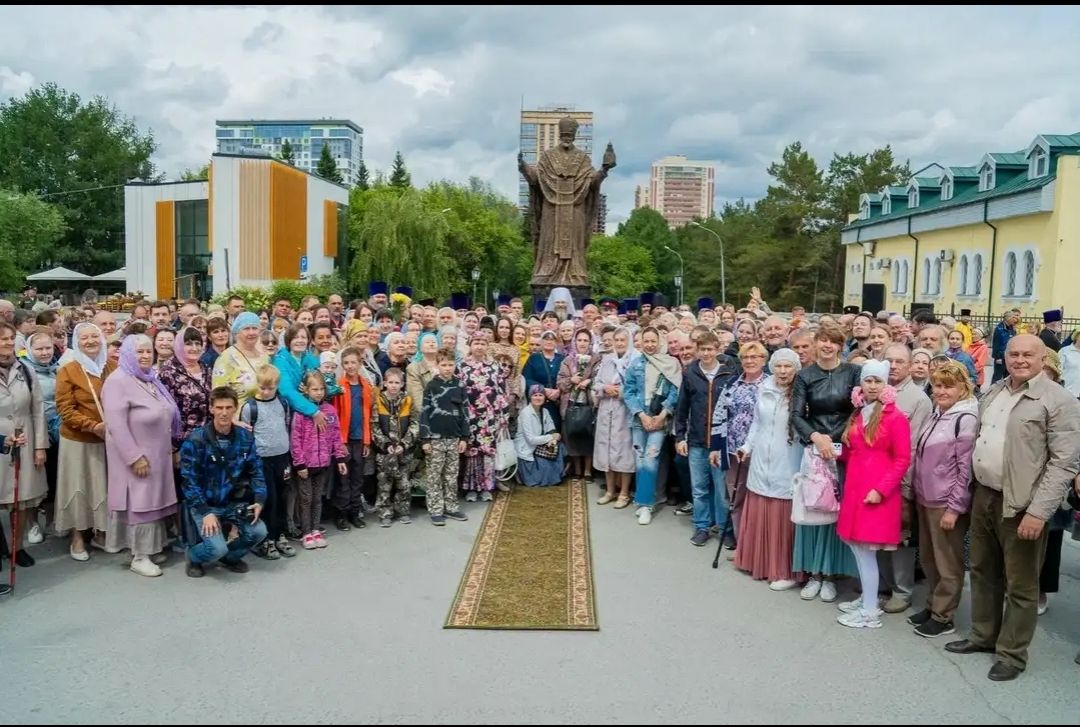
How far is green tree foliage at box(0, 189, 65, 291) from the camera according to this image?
40.0 metres

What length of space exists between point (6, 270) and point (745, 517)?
4348cm

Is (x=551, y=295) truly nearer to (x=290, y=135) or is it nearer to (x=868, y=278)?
(x=868, y=278)

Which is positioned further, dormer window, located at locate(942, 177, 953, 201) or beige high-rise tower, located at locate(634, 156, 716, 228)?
beige high-rise tower, located at locate(634, 156, 716, 228)

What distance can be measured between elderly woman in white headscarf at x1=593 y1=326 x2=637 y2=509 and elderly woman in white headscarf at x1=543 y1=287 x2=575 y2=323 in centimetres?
562

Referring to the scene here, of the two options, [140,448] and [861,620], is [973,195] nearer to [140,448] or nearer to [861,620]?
[861,620]

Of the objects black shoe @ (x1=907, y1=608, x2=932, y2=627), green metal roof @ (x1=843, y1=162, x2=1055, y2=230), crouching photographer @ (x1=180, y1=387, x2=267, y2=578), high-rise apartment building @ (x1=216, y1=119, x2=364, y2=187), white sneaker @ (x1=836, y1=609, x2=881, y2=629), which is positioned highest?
high-rise apartment building @ (x1=216, y1=119, x2=364, y2=187)

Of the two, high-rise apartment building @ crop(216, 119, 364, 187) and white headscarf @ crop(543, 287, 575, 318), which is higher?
high-rise apartment building @ crop(216, 119, 364, 187)

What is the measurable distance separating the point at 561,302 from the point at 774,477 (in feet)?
28.9

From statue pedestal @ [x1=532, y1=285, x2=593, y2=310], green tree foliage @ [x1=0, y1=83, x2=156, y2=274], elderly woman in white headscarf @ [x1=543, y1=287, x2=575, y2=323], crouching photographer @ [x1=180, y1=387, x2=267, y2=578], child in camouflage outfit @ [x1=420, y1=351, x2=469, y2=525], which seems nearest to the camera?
crouching photographer @ [x1=180, y1=387, x2=267, y2=578]

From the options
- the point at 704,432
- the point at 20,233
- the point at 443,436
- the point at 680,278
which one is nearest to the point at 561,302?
the point at 443,436

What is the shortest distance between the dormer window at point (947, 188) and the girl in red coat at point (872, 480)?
35364 mm

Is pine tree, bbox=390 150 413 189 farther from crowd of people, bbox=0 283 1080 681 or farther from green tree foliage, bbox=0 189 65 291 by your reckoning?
crowd of people, bbox=0 283 1080 681

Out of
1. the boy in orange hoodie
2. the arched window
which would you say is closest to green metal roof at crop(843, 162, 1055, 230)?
the arched window

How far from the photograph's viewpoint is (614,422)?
27.4 feet
